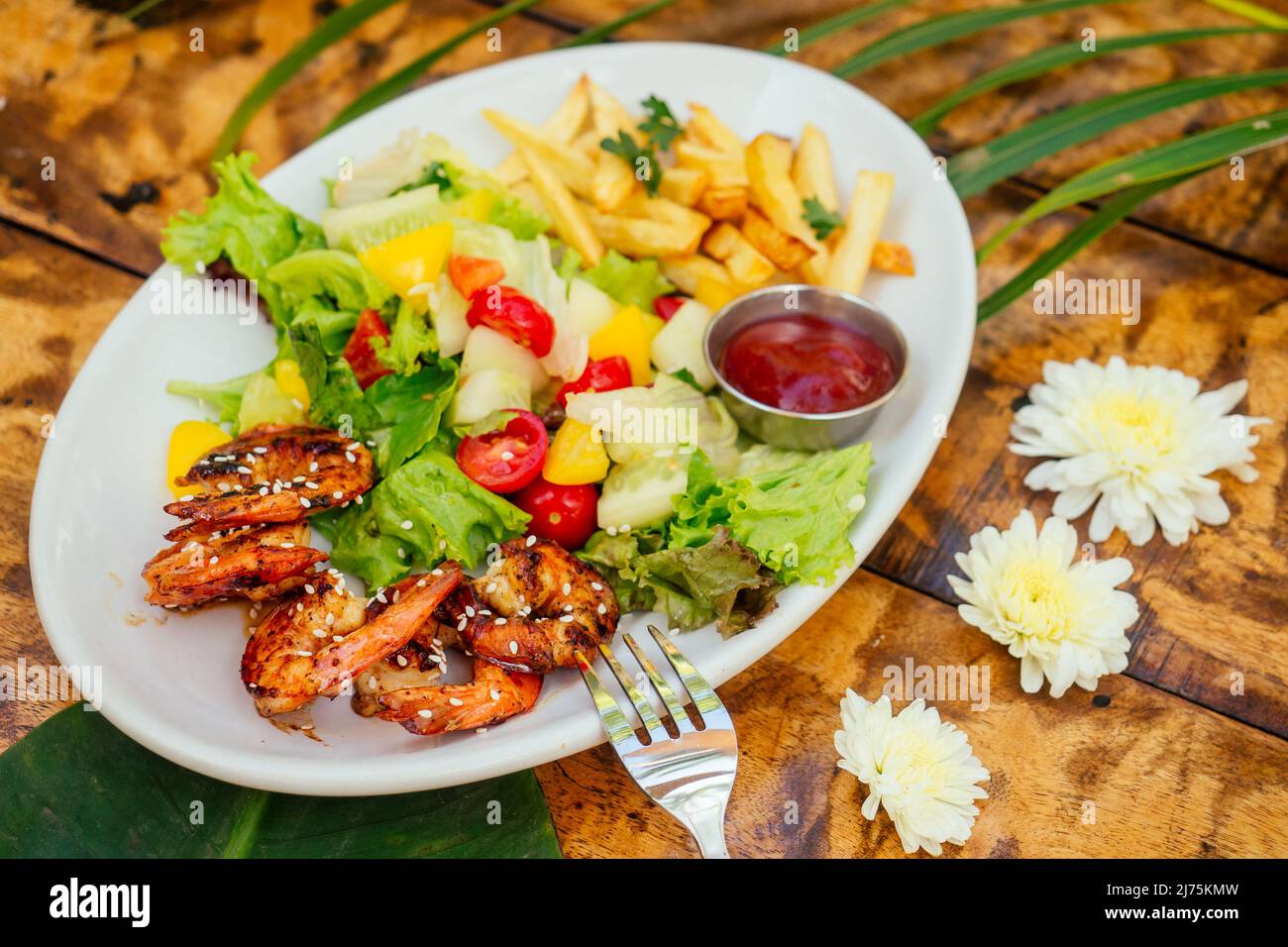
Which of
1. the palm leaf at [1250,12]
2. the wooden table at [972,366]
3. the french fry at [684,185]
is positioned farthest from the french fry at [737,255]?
the palm leaf at [1250,12]

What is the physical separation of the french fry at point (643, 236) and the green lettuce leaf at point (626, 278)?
4 cm

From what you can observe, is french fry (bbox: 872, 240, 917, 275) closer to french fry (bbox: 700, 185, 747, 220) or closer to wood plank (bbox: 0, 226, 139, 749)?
french fry (bbox: 700, 185, 747, 220)

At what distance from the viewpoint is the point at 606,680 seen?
283cm

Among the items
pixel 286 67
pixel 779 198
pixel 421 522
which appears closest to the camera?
pixel 421 522

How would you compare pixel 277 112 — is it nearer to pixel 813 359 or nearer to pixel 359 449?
pixel 359 449

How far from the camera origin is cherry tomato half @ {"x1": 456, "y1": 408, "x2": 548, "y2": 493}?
320cm

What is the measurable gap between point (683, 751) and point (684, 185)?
1869 mm

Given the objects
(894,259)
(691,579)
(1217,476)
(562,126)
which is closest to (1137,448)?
(1217,476)

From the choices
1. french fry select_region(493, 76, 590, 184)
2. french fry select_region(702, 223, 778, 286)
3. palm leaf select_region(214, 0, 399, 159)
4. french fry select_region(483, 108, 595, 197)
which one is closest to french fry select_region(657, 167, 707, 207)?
french fry select_region(702, 223, 778, 286)

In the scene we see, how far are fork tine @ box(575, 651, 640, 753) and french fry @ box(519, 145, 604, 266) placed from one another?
60.0 inches

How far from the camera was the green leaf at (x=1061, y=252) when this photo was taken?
3.79 metres

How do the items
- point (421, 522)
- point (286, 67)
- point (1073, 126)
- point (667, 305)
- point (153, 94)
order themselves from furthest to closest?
1. point (153, 94)
2. point (286, 67)
3. point (1073, 126)
4. point (667, 305)
5. point (421, 522)

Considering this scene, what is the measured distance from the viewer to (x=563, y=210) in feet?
12.2

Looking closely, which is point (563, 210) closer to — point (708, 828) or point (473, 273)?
point (473, 273)
